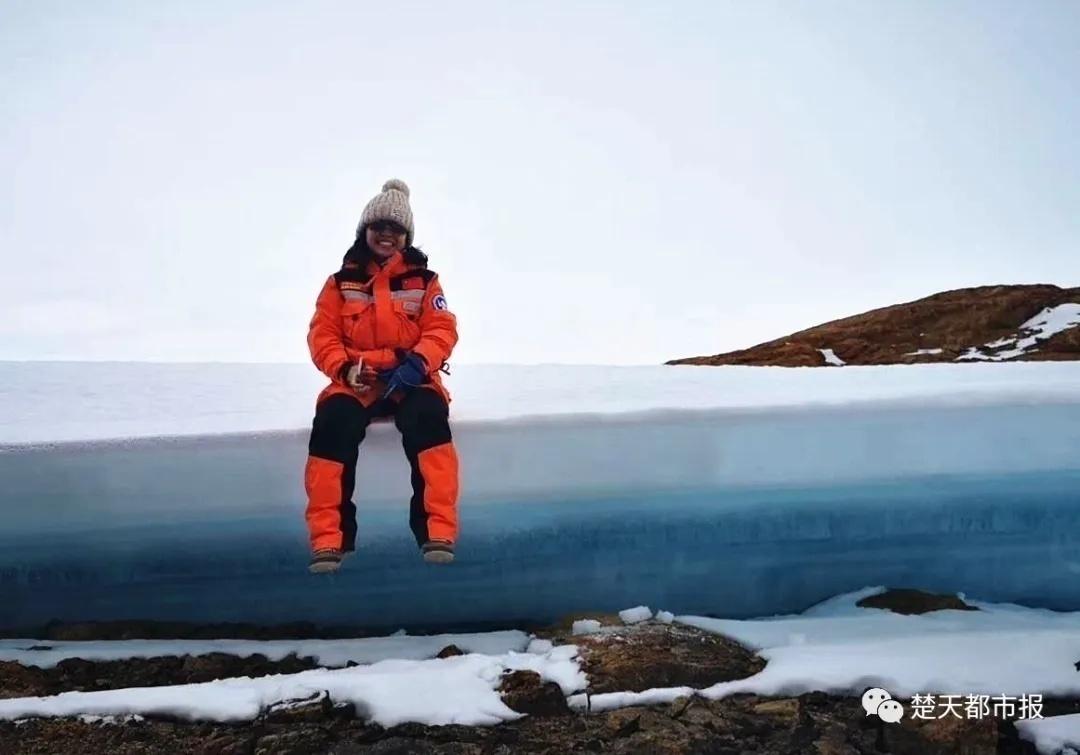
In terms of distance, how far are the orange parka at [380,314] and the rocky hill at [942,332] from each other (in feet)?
15.6

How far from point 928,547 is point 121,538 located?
110 inches

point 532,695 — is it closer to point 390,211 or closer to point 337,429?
point 337,429

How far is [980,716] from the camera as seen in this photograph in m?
2.20

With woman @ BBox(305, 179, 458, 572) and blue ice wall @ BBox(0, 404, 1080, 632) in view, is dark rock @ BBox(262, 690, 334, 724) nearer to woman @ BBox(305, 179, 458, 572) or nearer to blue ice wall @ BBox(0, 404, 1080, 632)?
woman @ BBox(305, 179, 458, 572)

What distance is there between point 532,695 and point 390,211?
5.12ft

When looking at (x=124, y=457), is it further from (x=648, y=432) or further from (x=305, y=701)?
(x=648, y=432)

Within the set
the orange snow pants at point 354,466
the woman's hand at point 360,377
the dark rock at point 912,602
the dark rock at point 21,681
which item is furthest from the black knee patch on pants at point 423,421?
the dark rock at point 912,602

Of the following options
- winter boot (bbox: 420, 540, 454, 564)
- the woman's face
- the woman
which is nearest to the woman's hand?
the woman

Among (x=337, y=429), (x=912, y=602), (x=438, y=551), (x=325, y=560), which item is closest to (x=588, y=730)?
(x=438, y=551)

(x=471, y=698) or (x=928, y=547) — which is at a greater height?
(x=928, y=547)

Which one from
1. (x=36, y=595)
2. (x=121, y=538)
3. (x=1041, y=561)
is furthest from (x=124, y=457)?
(x=1041, y=561)

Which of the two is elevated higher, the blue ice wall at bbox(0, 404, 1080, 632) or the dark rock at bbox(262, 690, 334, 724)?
the blue ice wall at bbox(0, 404, 1080, 632)

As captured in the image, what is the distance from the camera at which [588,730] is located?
2.19 metres

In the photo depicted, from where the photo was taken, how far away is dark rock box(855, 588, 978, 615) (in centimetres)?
281
